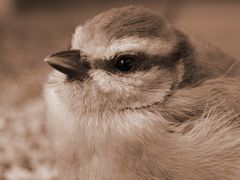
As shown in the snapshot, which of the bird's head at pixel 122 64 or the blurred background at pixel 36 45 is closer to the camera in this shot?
the bird's head at pixel 122 64

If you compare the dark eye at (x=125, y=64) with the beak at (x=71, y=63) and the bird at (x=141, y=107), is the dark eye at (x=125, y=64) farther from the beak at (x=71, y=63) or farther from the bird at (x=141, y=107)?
the beak at (x=71, y=63)

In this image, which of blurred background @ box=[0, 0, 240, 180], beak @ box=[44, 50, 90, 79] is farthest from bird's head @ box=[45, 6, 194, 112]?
blurred background @ box=[0, 0, 240, 180]

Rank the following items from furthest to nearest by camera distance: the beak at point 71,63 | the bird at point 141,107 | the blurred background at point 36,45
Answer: the blurred background at point 36,45
the beak at point 71,63
the bird at point 141,107

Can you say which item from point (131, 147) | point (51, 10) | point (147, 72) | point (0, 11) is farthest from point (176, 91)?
point (51, 10)

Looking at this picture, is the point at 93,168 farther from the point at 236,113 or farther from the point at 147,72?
the point at 236,113

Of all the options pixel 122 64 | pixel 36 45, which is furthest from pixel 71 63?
pixel 36 45

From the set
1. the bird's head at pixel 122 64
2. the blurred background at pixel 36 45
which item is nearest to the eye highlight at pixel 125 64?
the bird's head at pixel 122 64

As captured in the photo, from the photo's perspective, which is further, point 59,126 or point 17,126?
point 17,126

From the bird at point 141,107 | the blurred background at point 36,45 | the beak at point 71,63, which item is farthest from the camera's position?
the blurred background at point 36,45
